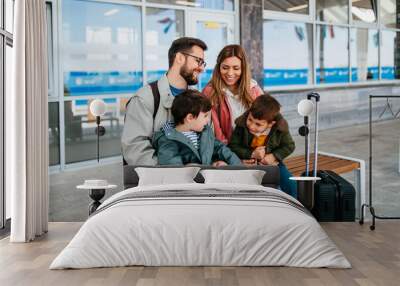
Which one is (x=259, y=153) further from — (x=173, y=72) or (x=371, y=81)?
(x=371, y=81)

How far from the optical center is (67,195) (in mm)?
6598

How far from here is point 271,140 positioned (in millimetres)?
6488

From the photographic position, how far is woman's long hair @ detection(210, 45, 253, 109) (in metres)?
6.45

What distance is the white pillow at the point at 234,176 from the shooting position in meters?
5.96

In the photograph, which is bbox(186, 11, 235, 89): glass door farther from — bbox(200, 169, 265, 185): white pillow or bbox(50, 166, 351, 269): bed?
bbox(50, 166, 351, 269): bed

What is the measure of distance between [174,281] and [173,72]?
304cm

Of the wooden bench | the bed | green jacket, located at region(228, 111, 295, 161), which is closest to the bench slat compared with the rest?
the wooden bench

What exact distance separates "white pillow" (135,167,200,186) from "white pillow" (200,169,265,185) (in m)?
0.15

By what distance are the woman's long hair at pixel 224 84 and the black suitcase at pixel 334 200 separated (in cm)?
118

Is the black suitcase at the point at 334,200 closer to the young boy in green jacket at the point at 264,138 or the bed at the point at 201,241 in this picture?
the young boy in green jacket at the point at 264,138

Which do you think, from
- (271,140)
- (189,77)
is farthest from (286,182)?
(189,77)

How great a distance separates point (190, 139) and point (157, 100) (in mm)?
576

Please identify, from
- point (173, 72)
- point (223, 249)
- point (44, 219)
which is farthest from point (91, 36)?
point (223, 249)

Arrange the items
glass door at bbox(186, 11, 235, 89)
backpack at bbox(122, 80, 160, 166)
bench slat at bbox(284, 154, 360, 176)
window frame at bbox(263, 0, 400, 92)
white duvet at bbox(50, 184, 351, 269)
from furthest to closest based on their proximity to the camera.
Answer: window frame at bbox(263, 0, 400, 92) < glass door at bbox(186, 11, 235, 89) < bench slat at bbox(284, 154, 360, 176) < backpack at bbox(122, 80, 160, 166) < white duvet at bbox(50, 184, 351, 269)
